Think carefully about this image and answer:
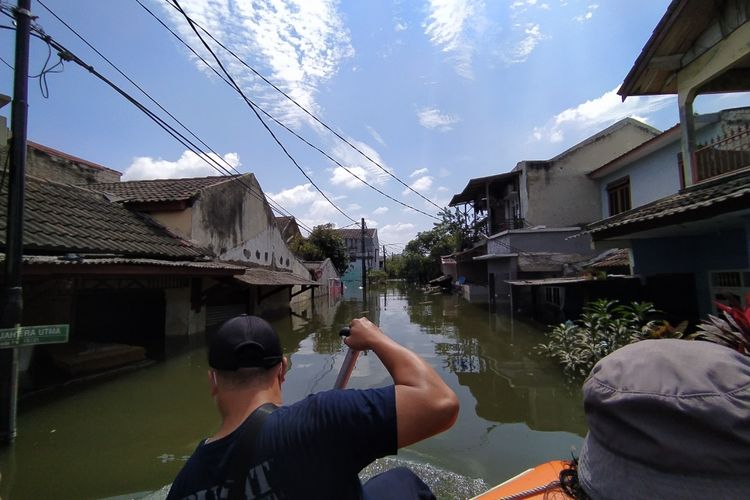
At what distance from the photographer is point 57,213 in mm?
7332

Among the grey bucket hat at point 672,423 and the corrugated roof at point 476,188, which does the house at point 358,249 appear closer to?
the corrugated roof at point 476,188

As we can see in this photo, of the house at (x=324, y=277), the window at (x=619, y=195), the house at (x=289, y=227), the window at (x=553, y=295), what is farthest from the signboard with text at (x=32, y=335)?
the house at (x=289, y=227)

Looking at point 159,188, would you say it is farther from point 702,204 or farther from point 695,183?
point 695,183

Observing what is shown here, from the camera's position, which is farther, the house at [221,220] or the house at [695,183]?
the house at [221,220]

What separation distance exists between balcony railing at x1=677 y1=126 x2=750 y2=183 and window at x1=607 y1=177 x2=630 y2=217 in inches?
310

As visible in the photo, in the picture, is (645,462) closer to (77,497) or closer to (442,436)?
(442,436)

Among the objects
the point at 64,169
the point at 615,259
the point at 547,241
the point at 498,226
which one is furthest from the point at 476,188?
Result: the point at 64,169

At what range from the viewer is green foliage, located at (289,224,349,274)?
29562mm

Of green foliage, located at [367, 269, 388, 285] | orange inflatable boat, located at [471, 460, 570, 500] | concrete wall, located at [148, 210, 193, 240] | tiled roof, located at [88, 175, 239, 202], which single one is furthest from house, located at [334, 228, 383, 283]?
orange inflatable boat, located at [471, 460, 570, 500]

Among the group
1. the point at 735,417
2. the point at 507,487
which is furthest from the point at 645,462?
the point at 507,487

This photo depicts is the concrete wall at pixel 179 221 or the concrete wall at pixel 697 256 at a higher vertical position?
the concrete wall at pixel 179 221

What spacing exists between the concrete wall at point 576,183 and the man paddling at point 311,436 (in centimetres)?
1737

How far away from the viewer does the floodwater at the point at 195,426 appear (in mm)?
3641

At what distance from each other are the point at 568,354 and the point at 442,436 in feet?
11.5
